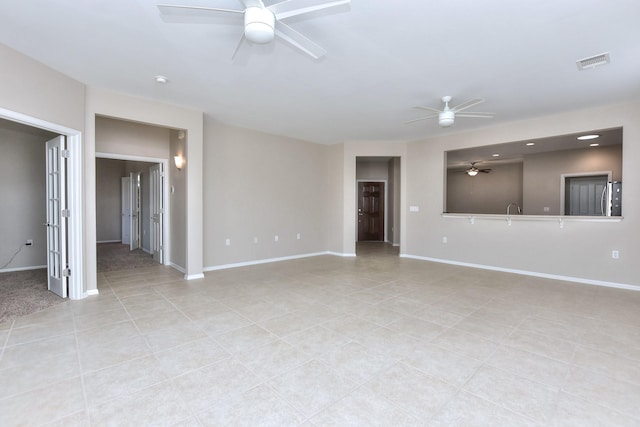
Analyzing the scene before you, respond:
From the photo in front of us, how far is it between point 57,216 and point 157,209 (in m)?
2.29

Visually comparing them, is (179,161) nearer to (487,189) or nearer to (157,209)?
(157,209)

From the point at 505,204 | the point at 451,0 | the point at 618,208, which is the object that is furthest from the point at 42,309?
the point at 505,204

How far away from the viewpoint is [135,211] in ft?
25.6

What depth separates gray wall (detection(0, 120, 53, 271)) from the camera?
527cm

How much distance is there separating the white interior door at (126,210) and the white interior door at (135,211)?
0.66m

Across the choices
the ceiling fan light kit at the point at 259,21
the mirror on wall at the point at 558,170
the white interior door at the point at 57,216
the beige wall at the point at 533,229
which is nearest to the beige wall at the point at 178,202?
the white interior door at the point at 57,216

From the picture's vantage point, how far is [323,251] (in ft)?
24.0

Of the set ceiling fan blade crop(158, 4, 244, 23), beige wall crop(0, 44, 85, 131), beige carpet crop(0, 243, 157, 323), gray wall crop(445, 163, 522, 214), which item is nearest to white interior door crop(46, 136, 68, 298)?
beige carpet crop(0, 243, 157, 323)

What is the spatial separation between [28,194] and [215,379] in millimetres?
6043

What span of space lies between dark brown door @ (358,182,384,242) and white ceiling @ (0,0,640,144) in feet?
16.3

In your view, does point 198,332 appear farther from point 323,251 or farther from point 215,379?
point 323,251

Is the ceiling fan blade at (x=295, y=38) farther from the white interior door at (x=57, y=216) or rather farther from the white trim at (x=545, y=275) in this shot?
the white trim at (x=545, y=275)

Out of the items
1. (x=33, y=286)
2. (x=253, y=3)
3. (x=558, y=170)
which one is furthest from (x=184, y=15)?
(x=558, y=170)

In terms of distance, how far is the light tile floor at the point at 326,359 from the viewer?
5.64 ft
